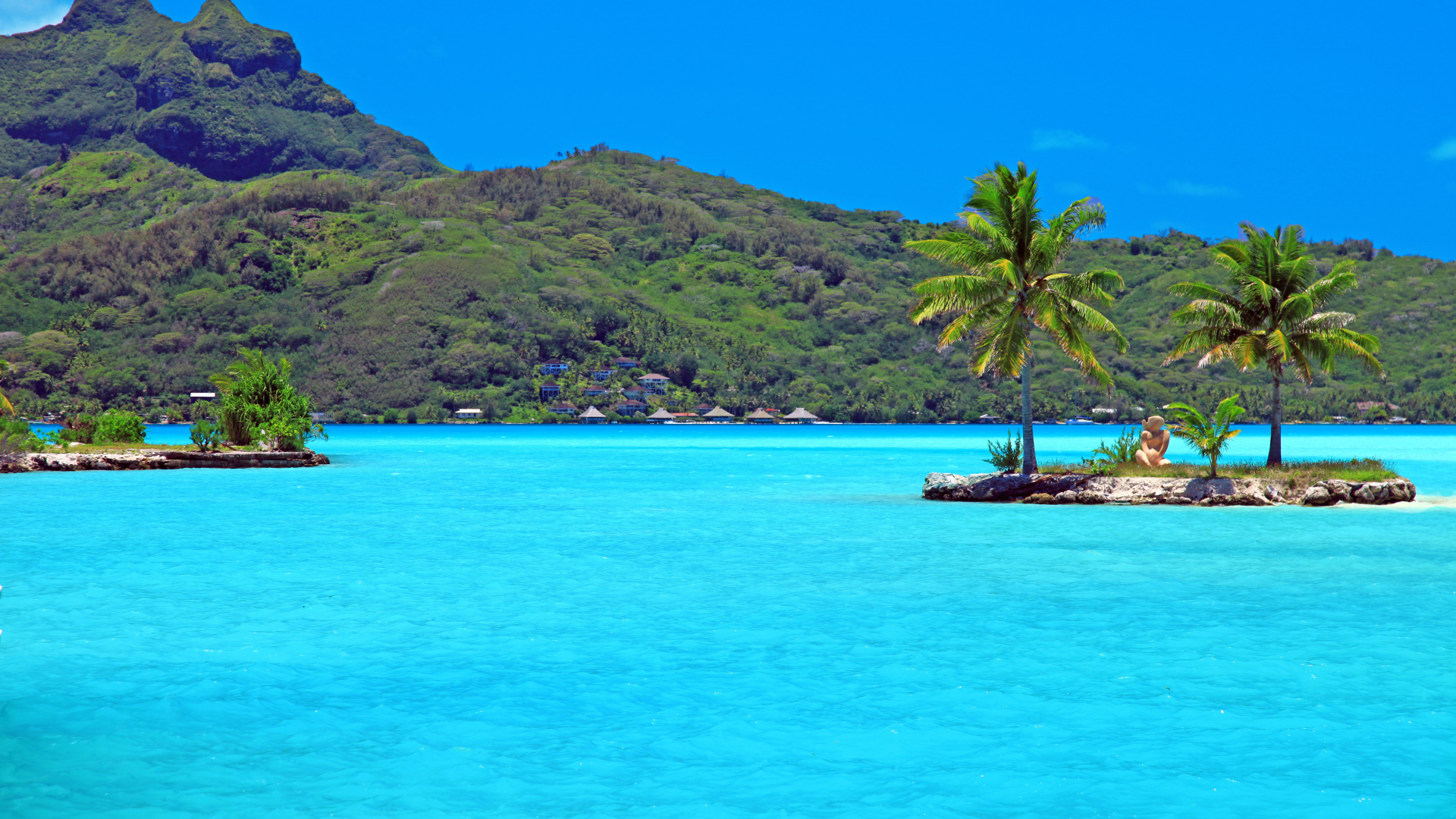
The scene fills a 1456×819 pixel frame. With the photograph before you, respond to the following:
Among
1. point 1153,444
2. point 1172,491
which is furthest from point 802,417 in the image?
point 1172,491

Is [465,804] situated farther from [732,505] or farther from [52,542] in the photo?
[732,505]

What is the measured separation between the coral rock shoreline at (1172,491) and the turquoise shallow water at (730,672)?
4589mm

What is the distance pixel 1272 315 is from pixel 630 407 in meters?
158

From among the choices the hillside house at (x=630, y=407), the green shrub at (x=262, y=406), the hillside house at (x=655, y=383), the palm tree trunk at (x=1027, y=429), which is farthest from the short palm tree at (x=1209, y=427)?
the hillside house at (x=655, y=383)

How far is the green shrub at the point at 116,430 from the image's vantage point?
165 ft

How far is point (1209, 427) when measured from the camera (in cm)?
2942

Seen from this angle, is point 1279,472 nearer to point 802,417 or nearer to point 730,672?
point 730,672

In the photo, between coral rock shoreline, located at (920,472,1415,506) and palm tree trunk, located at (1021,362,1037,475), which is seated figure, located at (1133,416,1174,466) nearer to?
coral rock shoreline, located at (920,472,1415,506)

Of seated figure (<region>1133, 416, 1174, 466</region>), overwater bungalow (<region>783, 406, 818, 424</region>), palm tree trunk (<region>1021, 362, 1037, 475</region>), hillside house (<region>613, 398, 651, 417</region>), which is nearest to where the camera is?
palm tree trunk (<region>1021, 362, 1037, 475</region>)

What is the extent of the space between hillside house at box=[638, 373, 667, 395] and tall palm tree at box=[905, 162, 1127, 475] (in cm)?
16061

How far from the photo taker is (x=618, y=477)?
1839 inches

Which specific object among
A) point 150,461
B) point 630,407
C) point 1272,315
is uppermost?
point 1272,315

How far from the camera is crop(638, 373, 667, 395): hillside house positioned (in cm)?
19062

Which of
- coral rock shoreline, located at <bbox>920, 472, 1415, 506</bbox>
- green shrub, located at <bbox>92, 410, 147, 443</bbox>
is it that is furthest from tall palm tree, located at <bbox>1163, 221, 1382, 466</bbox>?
green shrub, located at <bbox>92, 410, 147, 443</bbox>
